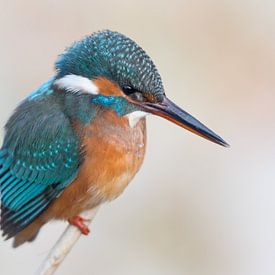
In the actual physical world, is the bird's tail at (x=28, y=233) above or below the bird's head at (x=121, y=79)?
below

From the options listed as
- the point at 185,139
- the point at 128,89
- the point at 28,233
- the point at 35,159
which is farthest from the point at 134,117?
the point at 185,139

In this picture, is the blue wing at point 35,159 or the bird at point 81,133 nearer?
the bird at point 81,133

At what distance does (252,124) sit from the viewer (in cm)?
465

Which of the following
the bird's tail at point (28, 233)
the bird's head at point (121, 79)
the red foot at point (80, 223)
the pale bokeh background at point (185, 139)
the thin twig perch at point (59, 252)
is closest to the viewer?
the thin twig perch at point (59, 252)

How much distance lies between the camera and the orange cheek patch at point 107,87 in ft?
8.39

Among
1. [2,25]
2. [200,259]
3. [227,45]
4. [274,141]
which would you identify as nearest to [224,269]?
[200,259]

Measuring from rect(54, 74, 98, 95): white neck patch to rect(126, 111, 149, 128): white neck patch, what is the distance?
0.37 feet

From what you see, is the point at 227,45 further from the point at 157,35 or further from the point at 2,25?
the point at 2,25

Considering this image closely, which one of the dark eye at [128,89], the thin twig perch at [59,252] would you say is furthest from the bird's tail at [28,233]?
the dark eye at [128,89]

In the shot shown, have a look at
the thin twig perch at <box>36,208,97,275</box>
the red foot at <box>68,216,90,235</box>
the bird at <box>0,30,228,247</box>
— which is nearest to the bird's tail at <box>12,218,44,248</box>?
the bird at <box>0,30,228,247</box>

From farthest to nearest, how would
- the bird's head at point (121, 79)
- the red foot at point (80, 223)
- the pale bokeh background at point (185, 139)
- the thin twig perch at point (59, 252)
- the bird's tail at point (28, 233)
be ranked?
the pale bokeh background at point (185, 139)
the bird's tail at point (28, 233)
the red foot at point (80, 223)
the bird's head at point (121, 79)
the thin twig perch at point (59, 252)

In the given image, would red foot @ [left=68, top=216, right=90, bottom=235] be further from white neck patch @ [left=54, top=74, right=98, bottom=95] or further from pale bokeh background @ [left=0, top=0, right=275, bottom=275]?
pale bokeh background @ [left=0, top=0, right=275, bottom=275]

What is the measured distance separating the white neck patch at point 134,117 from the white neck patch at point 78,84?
0.37ft

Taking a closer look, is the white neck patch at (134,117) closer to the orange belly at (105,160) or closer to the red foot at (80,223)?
the orange belly at (105,160)
